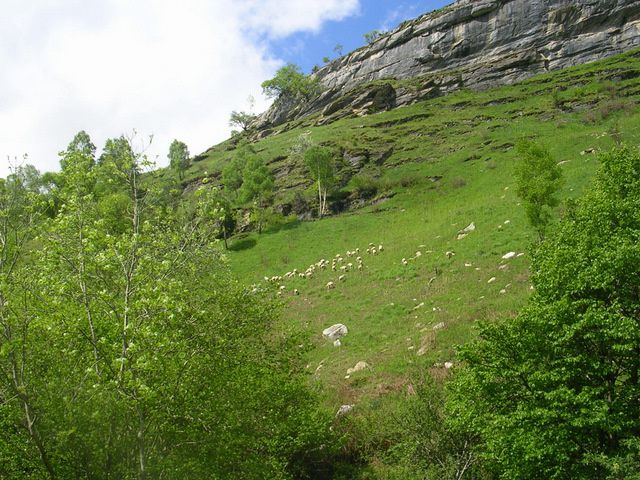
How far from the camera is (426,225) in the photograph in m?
49.9

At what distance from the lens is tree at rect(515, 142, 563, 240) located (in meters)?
29.7

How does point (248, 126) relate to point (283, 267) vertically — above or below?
above

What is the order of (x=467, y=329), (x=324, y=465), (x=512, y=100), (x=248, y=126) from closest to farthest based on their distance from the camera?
1. (x=324, y=465)
2. (x=467, y=329)
3. (x=512, y=100)
4. (x=248, y=126)

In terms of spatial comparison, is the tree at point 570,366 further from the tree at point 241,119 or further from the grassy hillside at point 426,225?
the tree at point 241,119

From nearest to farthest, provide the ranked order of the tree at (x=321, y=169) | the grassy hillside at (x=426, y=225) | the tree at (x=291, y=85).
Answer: the grassy hillside at (x=426, y=225), the tree at (x=321, y=169), the tree at (x=291, y=85)

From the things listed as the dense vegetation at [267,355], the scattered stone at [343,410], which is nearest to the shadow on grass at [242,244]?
the dense vegetation at [267,355]

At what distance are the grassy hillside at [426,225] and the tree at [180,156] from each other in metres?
7.06

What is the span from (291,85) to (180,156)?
66.3 meters

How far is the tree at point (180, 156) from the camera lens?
11379 cm

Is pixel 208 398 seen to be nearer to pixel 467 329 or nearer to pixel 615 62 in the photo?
pixel 467 329

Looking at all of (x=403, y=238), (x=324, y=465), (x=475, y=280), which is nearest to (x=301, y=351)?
(x=324, y=465)

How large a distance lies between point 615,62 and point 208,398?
121 m

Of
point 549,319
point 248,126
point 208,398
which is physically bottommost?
point 549,319

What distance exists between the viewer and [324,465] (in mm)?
17453
